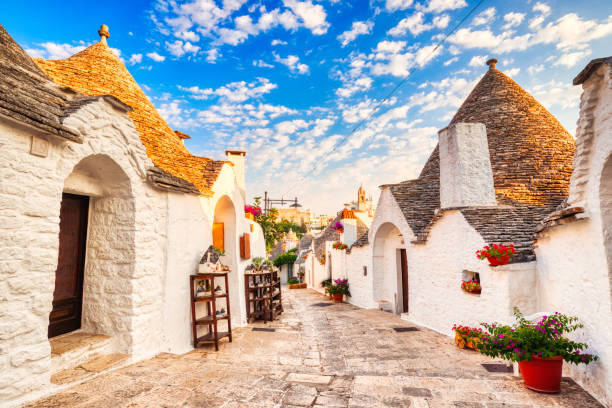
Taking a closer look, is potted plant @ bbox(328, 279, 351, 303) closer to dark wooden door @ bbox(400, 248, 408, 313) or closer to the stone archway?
dark wooden door @ bbox(400, 248, 408, 313)

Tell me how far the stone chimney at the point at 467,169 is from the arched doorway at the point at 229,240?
562 centimetres

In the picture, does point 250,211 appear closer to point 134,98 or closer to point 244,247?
point 244,247

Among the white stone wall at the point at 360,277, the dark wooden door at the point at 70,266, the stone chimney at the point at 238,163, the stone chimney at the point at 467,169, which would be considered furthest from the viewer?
the white stone wall at the point at 360,277

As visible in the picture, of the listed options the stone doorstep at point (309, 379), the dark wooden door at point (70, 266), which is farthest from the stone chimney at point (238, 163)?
the stone doorstep at point (309, 379)

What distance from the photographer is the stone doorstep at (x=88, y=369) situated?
3424mm

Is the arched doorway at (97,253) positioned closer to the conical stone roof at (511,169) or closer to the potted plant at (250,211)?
the potted plant at (250,211)

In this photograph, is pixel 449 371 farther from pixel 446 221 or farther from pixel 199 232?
pixel 199 232

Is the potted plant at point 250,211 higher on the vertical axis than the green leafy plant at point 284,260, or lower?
higher

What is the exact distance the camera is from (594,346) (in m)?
3.53

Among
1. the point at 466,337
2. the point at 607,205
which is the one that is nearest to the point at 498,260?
the point at 466,337

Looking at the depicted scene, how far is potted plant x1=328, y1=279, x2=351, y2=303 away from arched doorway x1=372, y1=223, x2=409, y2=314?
270 centimetres

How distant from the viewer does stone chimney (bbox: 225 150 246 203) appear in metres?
8.98

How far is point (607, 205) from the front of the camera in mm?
3365

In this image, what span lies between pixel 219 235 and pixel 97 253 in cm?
341
